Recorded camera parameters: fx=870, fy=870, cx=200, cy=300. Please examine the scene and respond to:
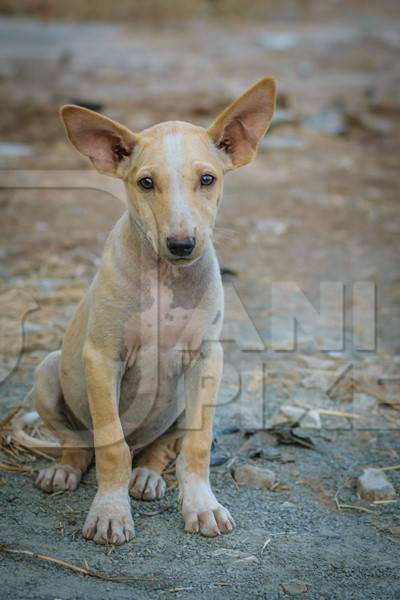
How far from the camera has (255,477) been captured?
4.27 metres

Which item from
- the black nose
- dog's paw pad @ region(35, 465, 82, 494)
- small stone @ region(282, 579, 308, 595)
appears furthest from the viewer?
dog's paw pad @ region(35, 465, 82, 494)

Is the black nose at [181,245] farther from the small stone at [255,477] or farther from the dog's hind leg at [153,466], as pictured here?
the small stone at [255,477]

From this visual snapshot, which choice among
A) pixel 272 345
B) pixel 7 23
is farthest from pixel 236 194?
pixel 7 23

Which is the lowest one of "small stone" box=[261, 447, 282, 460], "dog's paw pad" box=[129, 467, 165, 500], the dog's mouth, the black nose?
"dog's paw pad" box=[129, 467, 165, 500]

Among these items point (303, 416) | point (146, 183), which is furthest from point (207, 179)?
point (303, 416)

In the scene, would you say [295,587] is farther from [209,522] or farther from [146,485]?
[146,485]

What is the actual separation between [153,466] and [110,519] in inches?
25.7

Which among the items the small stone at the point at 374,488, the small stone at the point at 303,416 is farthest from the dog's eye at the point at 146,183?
the small stone at the point at 303,416

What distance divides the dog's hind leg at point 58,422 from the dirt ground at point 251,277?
0.11 metres

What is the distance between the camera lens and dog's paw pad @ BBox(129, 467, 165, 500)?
403cm

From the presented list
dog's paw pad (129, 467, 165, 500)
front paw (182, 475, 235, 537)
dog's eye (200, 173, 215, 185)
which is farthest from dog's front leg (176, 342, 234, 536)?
dog's eye (200, 173, 215, 185)

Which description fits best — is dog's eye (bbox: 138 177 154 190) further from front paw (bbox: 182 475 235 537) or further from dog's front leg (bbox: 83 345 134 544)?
front paw (bbox: 182 475 235 537)

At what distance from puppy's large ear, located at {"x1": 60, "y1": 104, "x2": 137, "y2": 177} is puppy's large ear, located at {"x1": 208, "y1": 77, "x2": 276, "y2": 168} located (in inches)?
15.8

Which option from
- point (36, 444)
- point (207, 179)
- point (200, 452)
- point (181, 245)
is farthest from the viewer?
point (36, 444)
